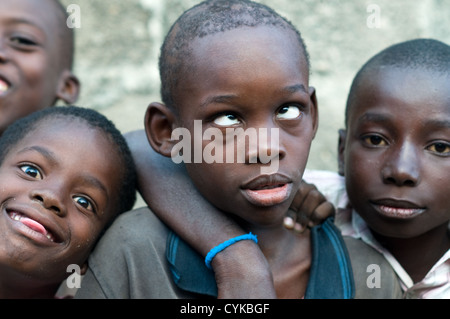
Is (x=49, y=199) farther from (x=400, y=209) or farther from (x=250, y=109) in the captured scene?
(x=400, y=209)

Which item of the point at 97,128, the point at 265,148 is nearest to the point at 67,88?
the point at 97,128

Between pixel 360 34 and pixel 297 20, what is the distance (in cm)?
35

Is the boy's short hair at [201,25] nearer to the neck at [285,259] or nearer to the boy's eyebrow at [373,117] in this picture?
the boy's eyebrow at [373,117]

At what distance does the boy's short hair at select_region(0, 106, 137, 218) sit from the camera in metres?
→ 2.08

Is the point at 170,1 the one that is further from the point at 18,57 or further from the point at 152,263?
the point at 152,263

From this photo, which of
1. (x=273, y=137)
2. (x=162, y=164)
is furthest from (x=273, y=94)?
(x=162, y=164)

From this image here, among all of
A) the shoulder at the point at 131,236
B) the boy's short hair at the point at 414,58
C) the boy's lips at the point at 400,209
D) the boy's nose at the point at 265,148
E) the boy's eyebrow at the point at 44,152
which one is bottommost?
the shoulder at the point at 131,236

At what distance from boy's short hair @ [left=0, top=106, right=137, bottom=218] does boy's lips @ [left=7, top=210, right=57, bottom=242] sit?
259 millimetres

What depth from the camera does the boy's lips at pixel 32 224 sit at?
72.4 inches

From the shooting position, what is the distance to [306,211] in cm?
212

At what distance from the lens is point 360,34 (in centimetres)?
360

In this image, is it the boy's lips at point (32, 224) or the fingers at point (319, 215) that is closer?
the boy's lips at point (32, 224)

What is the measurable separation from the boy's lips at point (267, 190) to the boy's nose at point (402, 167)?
0.42 meters

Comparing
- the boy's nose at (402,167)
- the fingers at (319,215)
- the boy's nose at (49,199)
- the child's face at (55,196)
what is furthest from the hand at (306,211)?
the boy's nose at (49,199)
